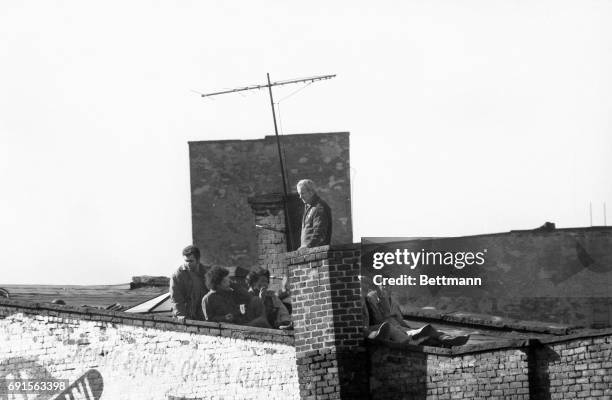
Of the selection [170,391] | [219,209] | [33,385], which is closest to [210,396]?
[170,391]

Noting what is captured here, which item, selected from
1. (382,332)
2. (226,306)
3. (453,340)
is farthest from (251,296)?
(453,340)

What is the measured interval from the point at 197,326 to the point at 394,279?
50.6ft

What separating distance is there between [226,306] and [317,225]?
1.66 meters

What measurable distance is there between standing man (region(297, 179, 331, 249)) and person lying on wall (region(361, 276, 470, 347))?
0.98m

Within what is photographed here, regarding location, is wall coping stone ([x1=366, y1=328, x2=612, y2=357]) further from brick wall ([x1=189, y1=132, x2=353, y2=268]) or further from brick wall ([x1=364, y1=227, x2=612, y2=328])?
brick wall ([x1=364, y1=227, x2=612, y2=328])

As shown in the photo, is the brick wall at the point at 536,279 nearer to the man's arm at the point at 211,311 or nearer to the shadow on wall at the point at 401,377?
the man's arm at the point at 211,311

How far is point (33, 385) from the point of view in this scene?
2447 cm

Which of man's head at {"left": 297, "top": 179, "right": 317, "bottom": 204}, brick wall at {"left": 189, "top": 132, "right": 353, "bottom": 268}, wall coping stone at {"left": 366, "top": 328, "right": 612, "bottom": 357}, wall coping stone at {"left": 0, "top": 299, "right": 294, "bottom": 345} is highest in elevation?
brick wall at {"left": 189, "top": 132, "right": 353, "bottom": 268}

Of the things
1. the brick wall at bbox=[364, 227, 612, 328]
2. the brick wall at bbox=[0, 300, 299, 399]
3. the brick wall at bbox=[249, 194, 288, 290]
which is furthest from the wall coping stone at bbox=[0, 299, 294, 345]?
the brick wall at bbox=[364, 227, 612, 328]

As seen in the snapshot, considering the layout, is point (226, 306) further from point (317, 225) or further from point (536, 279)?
point (536, 279)

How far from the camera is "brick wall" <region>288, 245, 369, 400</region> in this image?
70.6ft

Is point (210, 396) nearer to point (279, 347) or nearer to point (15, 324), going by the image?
point (279, 347)

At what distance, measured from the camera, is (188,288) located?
2388 centimetres

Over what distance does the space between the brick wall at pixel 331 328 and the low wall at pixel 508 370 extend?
0.48m
